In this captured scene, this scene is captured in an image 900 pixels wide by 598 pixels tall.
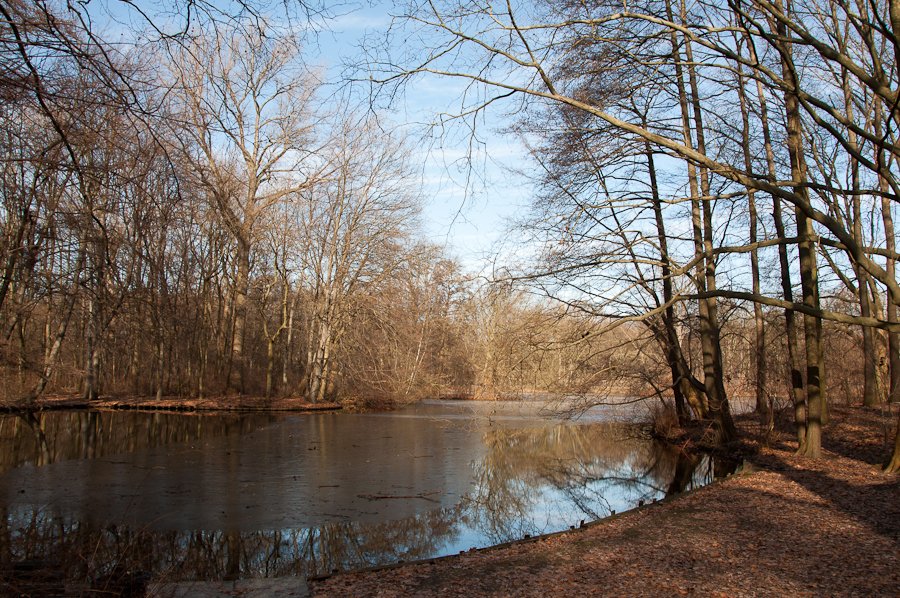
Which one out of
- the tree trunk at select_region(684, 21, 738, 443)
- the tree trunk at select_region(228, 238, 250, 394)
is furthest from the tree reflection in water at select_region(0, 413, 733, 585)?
the tree trunk at select_region(228, 238, 250, 394)

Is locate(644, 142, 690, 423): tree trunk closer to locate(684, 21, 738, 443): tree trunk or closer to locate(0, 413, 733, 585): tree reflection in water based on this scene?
locate(684, 21, 738, 443): tree trunk

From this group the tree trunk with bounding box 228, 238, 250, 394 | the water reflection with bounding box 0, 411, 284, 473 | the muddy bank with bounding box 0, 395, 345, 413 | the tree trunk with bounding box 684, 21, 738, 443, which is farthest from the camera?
the tree trunk with bounding box 228, 238, 250, 394

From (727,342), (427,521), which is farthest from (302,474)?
(727,342)

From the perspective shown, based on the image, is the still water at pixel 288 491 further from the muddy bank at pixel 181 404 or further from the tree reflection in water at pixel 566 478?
the muddy bank at pixel 181 404

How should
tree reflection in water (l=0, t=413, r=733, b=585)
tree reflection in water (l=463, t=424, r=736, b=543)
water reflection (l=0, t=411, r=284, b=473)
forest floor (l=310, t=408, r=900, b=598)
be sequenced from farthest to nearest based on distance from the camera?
water reflection (l=0, t=411, r=284, b=473), tree reflection in water (l=463, t=424, r=736, b=543), tree reflection in water (l=0, t=413, r=733, b=585), forest floor (l=310, t=408, r=900, b=598)

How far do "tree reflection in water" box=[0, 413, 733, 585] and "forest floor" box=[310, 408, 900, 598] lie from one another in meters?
1.02

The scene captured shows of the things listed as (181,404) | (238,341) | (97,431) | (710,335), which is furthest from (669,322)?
(238,341)

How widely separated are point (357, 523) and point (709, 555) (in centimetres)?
398

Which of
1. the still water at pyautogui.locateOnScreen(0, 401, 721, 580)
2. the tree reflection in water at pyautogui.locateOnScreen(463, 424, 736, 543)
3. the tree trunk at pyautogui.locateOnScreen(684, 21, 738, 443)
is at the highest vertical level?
the tree trunk at pyautogui.locateOnScreen(684, 21, 738, 443)

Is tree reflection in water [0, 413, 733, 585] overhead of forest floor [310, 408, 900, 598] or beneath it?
beneath

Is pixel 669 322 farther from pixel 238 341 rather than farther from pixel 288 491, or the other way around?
pixel 238 341

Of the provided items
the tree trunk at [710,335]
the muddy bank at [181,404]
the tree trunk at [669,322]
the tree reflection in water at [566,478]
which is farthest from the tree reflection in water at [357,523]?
the muddy bank at [181,404]

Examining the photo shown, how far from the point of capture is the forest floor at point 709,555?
4.33 metres

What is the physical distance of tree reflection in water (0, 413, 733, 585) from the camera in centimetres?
554
